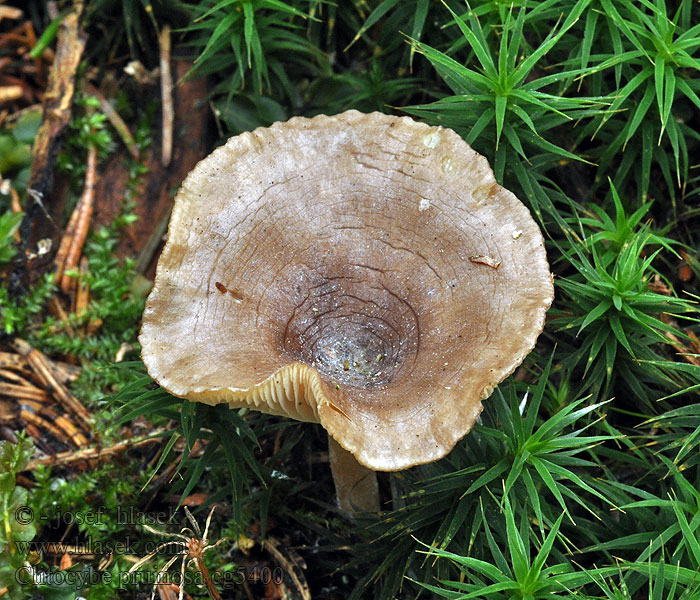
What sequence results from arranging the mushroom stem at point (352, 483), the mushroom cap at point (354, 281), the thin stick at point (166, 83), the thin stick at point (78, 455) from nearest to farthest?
the mushroom cap at point (354, 281)
the mushroom stem at point (352, 483)
the thin stick at point (78, 455)
the thin stick at point (166, 83)

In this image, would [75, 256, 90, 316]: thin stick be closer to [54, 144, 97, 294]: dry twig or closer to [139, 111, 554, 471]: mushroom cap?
[54, 144, 97, 294]: dry twig

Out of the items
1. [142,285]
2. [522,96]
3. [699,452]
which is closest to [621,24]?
[522,96]

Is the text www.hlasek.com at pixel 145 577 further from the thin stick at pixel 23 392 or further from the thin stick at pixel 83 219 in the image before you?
the thin stick at pixel 83 219

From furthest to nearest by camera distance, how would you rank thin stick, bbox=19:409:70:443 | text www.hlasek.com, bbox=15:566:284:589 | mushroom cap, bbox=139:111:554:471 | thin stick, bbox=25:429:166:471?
1. thin stick, bbox=19:409:70:443
2. thin stick, bbox=25:429:166:471
3. text www.hlasek.com, bbox=15:566:284:589
4. mushroom cap, bbox=139:111:554:471

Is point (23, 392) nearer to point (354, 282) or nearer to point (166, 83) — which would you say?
point (354, 282)

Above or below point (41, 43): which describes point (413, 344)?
below

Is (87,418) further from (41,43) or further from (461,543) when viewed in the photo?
(41,43)

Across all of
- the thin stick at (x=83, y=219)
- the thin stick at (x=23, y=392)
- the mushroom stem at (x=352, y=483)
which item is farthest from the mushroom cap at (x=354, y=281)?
the thin stick at (x=83, y=219)

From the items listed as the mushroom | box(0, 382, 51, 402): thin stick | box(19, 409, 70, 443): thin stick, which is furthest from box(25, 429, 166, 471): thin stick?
the mushroom
